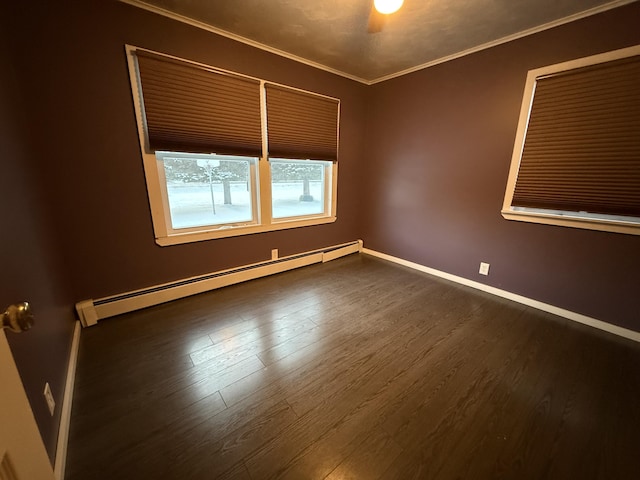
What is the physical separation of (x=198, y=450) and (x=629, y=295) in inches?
123

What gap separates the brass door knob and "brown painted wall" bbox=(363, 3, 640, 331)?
318cm

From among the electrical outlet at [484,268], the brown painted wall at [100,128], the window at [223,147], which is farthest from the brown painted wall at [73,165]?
the electrical outlet at [484,268]

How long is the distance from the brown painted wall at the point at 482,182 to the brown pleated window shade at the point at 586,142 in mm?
170

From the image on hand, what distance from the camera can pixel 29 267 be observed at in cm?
128

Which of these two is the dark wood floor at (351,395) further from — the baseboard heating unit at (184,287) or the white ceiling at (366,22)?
the white ceiling at (366,22)

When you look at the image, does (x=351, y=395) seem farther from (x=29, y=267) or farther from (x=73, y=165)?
(x=73, y=165)

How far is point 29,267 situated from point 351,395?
179 centimetres

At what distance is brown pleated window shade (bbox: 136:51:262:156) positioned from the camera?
209cm

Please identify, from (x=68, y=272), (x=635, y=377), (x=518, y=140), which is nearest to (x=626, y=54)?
(x=518, y=140)

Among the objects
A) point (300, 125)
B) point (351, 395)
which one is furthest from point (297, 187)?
point (351, 395)

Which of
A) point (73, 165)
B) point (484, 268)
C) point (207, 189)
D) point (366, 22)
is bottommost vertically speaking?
point (484, 268)

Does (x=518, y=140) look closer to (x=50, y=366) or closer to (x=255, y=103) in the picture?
(x=255, y=103)

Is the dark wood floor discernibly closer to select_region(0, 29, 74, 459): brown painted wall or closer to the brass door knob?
select_region(0, 29, 74, 459): brown painted wall

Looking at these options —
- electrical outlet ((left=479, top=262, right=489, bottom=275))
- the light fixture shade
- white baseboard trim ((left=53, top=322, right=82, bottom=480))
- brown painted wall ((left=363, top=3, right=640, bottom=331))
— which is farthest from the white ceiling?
white baseboard trim ((left=53, top=322, right=82, bottom=480))
